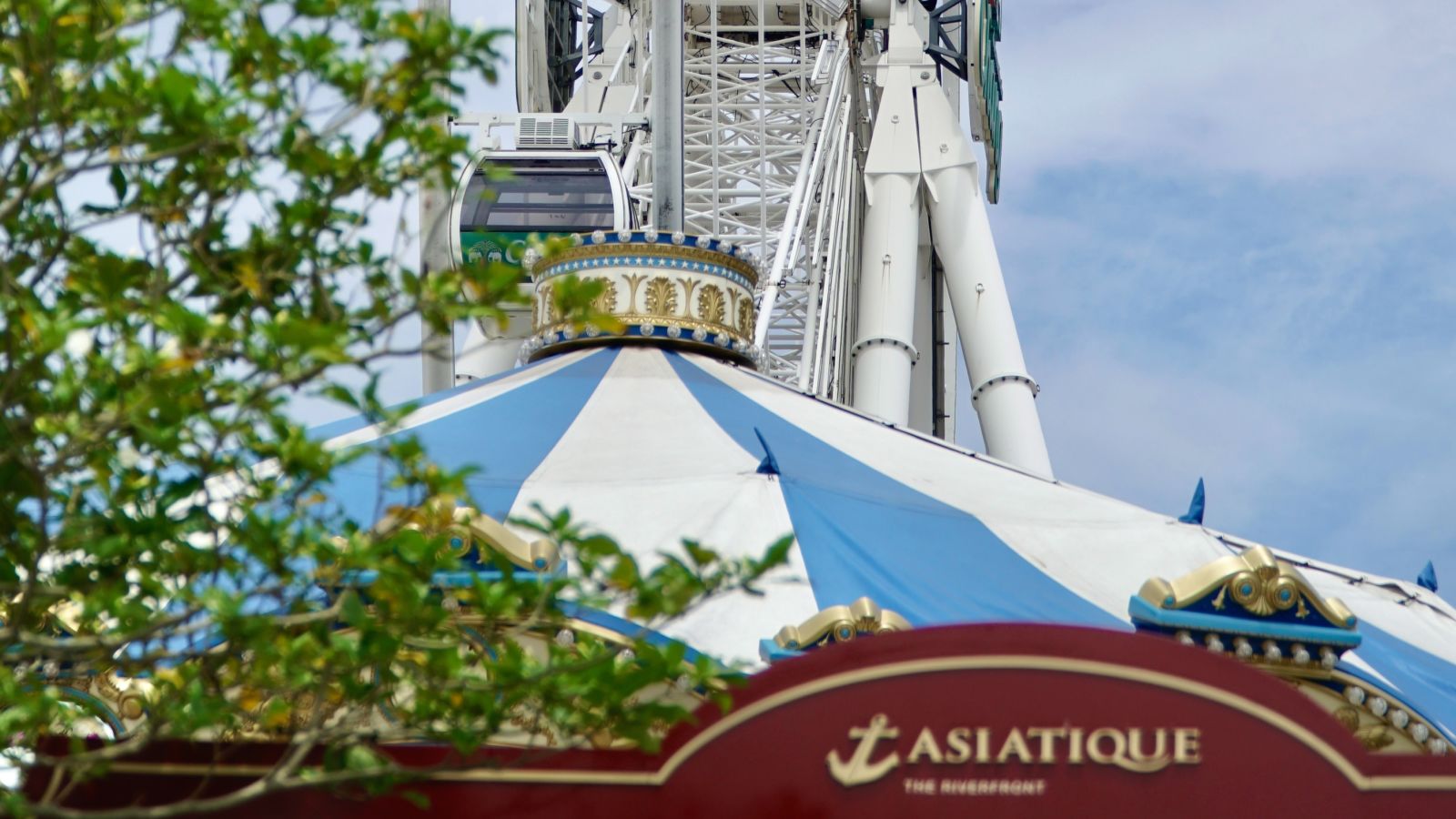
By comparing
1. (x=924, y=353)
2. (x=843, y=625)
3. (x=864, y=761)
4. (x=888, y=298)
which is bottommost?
(x=924, y=353)

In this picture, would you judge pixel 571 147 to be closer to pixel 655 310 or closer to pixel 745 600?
pixel 655 310

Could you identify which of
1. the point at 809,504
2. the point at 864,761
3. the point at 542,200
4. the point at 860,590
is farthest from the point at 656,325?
the point at 542,200

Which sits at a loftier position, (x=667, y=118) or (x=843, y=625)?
(x=667, y=118)

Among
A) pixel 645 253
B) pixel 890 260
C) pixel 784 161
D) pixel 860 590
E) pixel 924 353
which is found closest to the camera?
pixel 860 590

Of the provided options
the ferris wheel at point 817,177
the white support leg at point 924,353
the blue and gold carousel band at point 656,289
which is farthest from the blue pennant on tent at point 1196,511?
the white support leg at point 924,353

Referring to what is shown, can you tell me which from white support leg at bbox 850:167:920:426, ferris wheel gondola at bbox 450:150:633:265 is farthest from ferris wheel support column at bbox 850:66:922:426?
ferris wheel gondola at bbox 450:150:633:265

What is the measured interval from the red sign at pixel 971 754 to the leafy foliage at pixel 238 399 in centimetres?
46

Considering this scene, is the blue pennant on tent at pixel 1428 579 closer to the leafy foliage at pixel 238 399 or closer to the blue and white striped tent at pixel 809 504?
the blue and white striped tent at pixel 809 504

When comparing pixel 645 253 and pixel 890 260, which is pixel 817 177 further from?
pixel 645 253

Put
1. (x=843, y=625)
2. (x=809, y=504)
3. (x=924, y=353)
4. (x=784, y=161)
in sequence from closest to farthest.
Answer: (x=843, y=625), (x=809, y=504), (x=784, y=161), (x=924, y=353)

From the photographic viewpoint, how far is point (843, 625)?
699cm

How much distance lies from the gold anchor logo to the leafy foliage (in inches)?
23.7

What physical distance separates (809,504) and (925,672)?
2999mm

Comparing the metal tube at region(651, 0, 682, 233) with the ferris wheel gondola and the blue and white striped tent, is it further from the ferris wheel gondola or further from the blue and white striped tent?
the ferris wheel gondola
